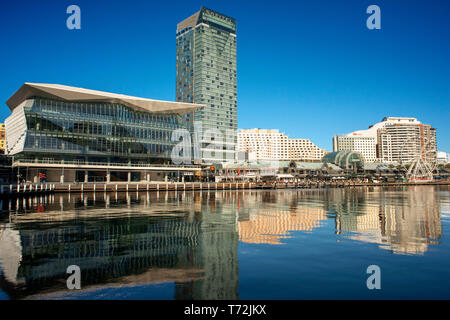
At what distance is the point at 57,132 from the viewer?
84.7 meters

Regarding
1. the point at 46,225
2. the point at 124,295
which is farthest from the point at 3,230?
the point at 124,295

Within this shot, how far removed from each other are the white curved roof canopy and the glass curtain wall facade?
1564 mm

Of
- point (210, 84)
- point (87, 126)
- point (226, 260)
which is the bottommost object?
point (226, 260)

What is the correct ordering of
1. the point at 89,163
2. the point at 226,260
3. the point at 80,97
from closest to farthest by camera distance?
1. the point at 226,260
2. the point at 89,163
3. the point at 80,97

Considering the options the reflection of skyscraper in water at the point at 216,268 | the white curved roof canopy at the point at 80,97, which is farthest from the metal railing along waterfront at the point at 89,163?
the reflection of skyscraper in water at the point at 216,268

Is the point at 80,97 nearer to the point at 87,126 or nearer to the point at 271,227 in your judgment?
the point at 87,126

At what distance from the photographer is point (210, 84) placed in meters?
190

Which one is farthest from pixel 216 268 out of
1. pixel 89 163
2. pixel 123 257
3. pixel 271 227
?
pixel 89 163

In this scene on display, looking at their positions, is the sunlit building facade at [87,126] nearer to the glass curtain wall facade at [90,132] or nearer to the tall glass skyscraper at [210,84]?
the glass curtain wall facade at [90,132]

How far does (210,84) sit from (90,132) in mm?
110073

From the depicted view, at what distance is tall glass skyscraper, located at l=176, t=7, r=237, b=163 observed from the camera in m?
187

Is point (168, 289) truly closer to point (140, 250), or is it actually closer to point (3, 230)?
point (140, 250)

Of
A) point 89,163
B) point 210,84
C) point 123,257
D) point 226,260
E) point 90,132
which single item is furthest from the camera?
point 210,84

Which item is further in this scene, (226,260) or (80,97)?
(80,97)
